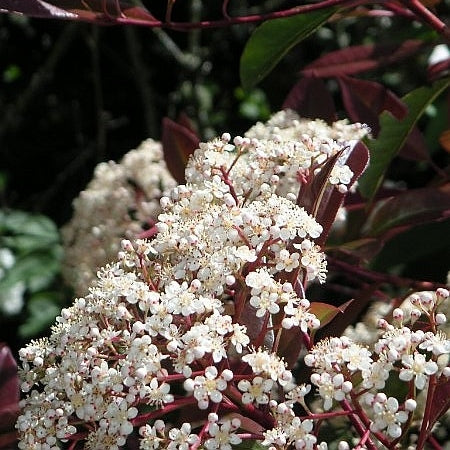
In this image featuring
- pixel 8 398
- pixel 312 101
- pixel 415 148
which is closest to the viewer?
pixel 8 398

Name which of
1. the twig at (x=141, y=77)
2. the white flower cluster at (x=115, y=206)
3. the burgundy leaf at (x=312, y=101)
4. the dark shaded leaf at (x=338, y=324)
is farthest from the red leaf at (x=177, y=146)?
the twig at (x=141, y=77)

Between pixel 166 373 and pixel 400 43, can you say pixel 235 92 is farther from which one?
pixel 166 373

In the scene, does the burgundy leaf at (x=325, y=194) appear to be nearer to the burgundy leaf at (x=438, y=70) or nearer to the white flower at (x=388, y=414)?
the white flower at (x=388, y=414)

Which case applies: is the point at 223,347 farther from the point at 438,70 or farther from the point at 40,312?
the point at 40,312

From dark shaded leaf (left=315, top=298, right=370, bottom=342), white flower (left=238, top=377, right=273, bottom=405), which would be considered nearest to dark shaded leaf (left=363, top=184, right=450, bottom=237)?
dark shaded leaf (left=315, top=298, right=370, bottom=342)

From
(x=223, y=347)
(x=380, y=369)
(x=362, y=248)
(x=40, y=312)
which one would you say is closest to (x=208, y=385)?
(x=223, y=347)

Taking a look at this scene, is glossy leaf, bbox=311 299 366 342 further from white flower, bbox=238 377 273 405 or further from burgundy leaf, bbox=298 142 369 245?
white flower, bbox=238 377 273 405
